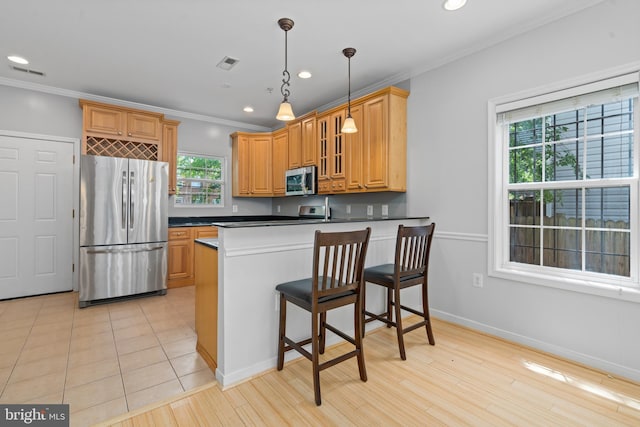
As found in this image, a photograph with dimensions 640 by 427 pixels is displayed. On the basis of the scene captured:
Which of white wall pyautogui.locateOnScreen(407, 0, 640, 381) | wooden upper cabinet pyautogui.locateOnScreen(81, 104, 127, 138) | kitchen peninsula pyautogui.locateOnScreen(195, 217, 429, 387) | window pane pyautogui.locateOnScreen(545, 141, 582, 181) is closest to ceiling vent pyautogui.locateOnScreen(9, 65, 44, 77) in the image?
wooden upper cabinet pyautogui.locateOnScreen(81, 104, 127, 138)

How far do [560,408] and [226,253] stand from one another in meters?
2.21

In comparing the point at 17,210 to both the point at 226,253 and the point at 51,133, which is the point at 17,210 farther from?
the point at 226,253

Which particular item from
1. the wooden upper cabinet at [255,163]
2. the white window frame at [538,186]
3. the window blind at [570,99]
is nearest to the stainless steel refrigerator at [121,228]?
the wooden upper cabinet at [255,163]

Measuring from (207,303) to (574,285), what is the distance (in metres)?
2.79

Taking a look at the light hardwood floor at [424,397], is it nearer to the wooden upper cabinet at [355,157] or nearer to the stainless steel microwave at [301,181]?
the wooden upper cabinet at [355,157]

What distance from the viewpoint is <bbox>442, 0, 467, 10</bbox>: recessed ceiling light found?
2.23 metres

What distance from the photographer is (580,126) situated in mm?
2414

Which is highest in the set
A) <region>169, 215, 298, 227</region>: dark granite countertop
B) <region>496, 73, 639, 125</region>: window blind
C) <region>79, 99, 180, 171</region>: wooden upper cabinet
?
<region>79, 99, 180, 171</region>: wooden upper cabinet

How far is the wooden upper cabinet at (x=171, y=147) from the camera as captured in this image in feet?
15.2

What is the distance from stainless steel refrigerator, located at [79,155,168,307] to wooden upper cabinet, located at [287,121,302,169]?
179cm

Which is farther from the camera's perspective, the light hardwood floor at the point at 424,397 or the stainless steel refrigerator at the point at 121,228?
the stainless steel refrigerator at the point at 121,228

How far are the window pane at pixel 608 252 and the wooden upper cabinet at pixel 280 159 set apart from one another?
383 centimetres

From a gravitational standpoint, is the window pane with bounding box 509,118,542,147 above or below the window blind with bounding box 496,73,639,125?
below

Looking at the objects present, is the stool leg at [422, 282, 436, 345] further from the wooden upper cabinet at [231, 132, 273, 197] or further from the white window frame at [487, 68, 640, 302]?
the wooden upper cabinet at [231, 132, 273, 197]
